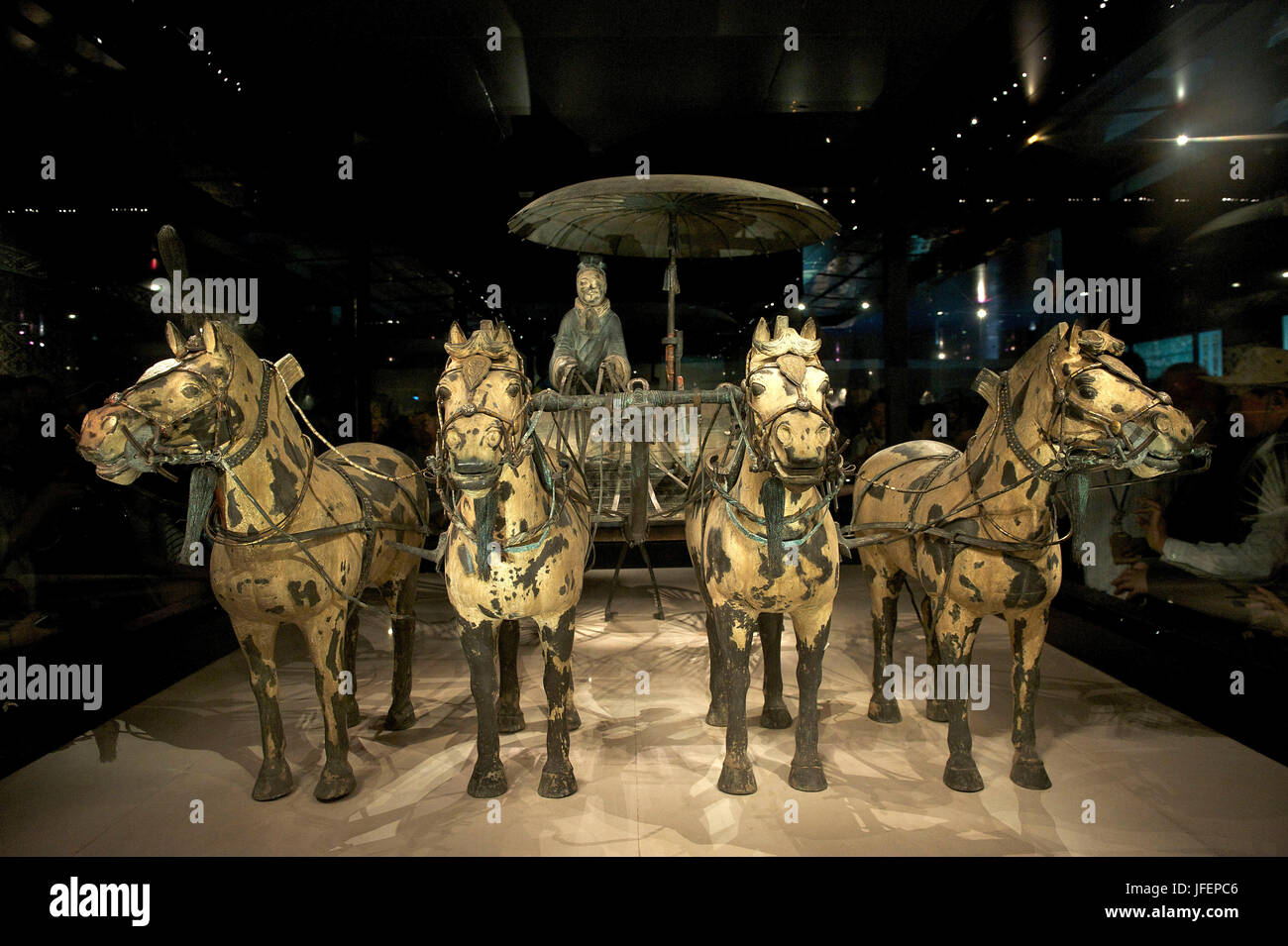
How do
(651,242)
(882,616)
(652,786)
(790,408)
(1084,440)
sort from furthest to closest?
(651,242) → (882,616) → (652,786) → (1084,440) → (790,408)

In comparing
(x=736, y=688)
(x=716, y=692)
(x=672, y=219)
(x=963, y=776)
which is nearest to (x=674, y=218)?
(x=672, y=219)

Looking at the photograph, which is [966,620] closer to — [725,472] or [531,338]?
[725,472]

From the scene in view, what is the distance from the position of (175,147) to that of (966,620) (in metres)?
5.90

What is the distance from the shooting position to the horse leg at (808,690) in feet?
10.8

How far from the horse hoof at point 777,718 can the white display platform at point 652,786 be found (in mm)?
126

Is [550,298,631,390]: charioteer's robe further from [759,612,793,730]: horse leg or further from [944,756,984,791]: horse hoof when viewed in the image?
[944,756,984,791]: horse hoof

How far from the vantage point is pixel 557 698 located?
3354 mm

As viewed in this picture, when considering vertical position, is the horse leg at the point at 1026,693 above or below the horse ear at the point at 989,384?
below

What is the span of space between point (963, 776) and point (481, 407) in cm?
297

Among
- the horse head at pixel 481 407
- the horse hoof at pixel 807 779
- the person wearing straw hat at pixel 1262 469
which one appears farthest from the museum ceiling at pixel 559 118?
the horse hoof at pixel 807 779

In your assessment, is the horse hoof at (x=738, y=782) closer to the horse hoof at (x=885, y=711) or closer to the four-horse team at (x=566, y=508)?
the four-horse team at (x=566, y=508)

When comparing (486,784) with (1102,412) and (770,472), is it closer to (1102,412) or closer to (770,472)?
(770,472)

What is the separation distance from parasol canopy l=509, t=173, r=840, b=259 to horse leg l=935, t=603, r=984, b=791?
2.24 meters

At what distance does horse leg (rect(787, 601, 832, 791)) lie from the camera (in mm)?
3299
